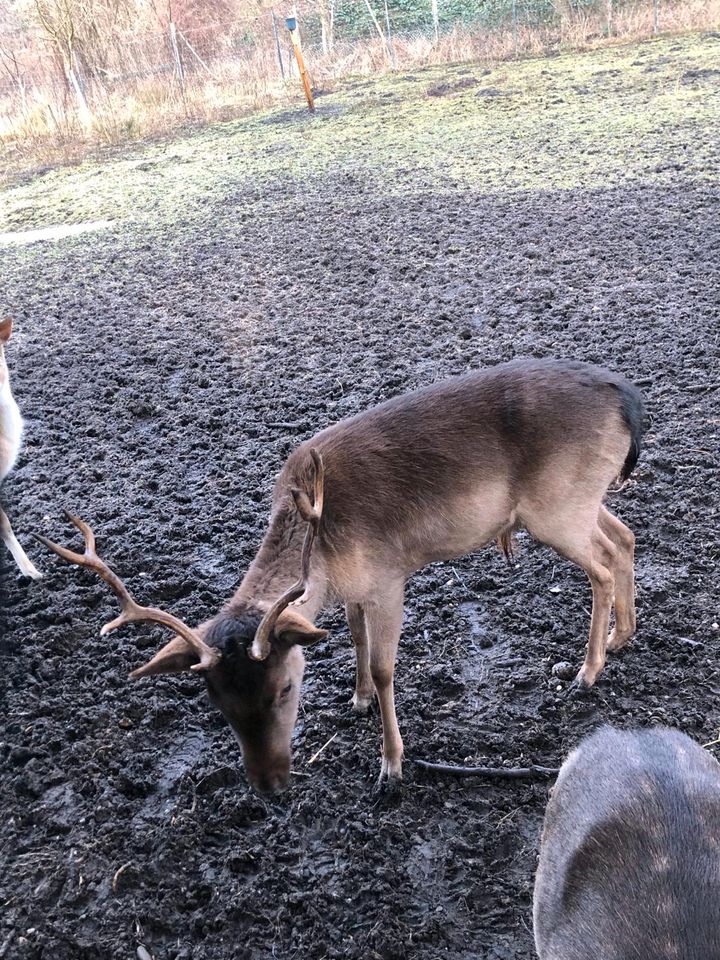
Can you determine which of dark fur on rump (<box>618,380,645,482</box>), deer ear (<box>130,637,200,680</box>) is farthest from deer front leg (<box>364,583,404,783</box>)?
dark fur on rump (<box>618,380,645,482</box>)

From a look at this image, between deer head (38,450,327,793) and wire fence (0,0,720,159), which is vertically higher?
wire fence (0,0,720,159)

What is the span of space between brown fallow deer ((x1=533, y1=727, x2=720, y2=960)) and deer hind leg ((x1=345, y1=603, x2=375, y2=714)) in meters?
1.07

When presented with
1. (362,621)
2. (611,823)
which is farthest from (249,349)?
(611,823)

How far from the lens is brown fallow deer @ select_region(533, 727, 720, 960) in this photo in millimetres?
1675

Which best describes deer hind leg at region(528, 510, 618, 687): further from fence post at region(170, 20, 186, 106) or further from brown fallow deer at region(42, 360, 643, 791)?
fence post at region(170, 20, 186, 106)

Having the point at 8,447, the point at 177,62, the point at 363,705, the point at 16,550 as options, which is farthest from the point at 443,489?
the point at 177,62

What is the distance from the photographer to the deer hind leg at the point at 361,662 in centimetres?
316

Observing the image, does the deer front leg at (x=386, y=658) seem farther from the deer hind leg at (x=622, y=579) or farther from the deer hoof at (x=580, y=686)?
the deer hind leg at (x=622, y=579)

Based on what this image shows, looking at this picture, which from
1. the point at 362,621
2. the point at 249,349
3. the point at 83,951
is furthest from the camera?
the point at 249,349

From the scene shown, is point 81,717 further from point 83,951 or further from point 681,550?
point 681,550

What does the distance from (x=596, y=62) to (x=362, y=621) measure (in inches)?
546

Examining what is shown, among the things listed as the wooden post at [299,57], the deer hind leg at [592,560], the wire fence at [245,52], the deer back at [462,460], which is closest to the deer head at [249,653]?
the deer back at [462,460]

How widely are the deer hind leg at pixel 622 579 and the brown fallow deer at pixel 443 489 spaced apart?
71 millimetres

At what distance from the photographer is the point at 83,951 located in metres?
2.48
